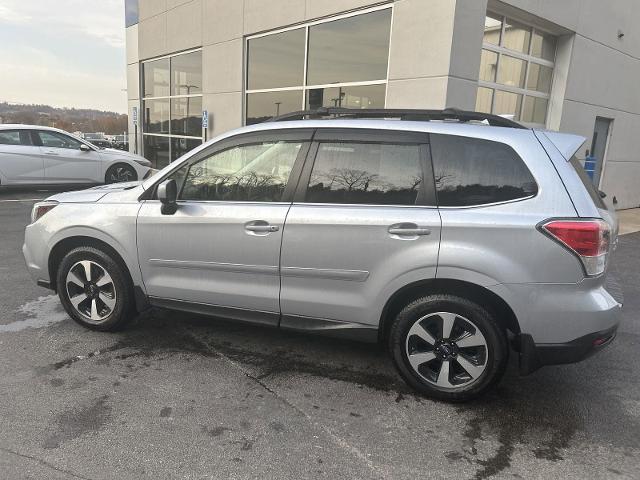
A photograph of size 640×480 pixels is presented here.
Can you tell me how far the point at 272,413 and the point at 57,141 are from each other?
Answer: 36.0ft

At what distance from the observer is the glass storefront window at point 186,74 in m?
14.4

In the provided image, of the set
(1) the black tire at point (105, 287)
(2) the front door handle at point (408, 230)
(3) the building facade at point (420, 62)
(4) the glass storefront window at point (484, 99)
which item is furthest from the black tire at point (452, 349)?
(4) the glass storefront window at point (484, 99)

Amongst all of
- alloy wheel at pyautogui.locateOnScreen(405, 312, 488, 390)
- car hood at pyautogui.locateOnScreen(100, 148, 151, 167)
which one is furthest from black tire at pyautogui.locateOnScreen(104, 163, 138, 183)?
alloy wheel at pyautogui.locateOnScreen(405, 312, 488, 390)

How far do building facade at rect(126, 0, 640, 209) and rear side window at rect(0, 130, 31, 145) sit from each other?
4.35 meters

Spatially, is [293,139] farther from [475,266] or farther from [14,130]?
[14,130]

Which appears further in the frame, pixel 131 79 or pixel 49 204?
pixel 131 79

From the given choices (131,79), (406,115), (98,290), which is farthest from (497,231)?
(131,79)

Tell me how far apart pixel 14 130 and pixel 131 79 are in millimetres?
8027

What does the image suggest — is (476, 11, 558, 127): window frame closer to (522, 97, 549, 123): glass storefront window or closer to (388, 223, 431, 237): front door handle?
(522, 97, 549, 123): glass storefront window

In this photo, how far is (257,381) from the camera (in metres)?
3.40

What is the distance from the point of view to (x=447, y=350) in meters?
3.11

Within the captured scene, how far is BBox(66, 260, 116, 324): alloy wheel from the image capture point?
3.99 m

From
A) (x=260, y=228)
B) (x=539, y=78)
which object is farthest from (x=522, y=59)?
(x=260, y=228)

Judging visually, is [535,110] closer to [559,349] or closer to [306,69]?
[306,69]
